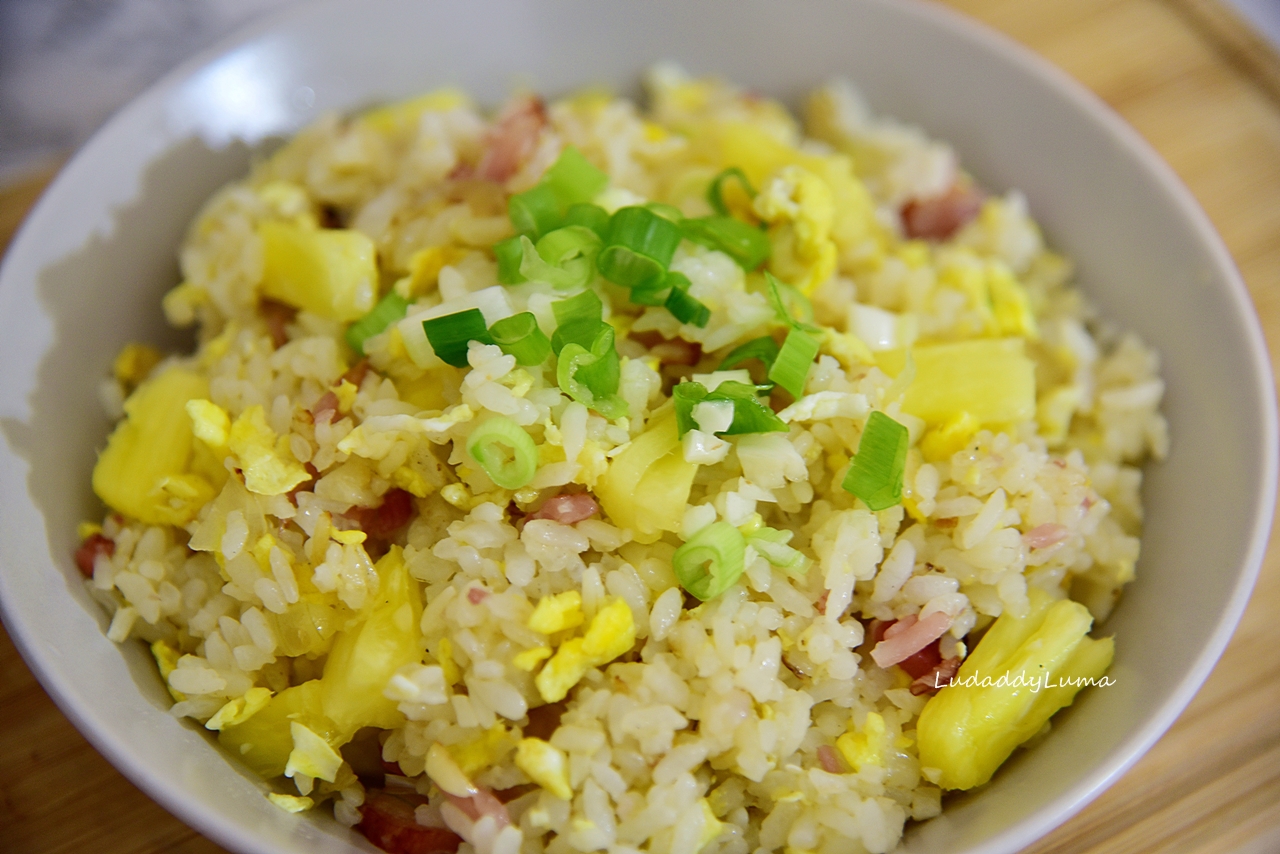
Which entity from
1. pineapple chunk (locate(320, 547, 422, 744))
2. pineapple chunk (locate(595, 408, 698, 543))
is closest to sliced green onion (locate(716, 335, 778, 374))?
pineapple chunk (locate(595, 408, 698, 543))

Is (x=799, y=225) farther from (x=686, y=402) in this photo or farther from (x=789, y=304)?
(x=686, y=402)

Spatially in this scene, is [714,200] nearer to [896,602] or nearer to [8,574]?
[896,602]

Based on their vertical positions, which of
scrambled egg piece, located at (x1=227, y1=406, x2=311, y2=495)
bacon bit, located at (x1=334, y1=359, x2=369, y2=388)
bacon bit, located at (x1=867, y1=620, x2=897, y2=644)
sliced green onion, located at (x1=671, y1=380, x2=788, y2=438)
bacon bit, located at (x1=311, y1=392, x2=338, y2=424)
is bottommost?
bacon bit, located at (x1=867, y1=620, x2=897, y2=644)

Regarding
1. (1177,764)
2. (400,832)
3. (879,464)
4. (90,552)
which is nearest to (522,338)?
(879,464)

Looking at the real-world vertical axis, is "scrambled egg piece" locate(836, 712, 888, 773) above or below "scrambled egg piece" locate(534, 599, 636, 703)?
below

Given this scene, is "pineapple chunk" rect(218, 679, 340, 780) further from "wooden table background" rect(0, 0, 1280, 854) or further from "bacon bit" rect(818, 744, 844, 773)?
"bacon bit" rect(818, 744, 844, 773)

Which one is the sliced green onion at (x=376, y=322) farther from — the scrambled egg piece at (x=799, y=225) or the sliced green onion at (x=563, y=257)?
the scrambled egg piece at (x=799, y=225)

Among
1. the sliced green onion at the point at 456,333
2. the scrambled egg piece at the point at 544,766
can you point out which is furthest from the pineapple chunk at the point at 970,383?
the scrambled egg piece at the point at 544,766
